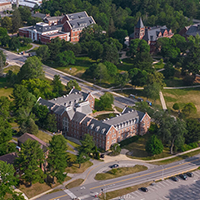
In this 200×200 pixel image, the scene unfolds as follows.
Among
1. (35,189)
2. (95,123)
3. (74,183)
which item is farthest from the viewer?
(95,123)

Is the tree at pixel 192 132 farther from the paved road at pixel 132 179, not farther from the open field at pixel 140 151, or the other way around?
the open field at pixel 140 151

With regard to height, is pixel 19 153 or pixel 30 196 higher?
pixel 19 153

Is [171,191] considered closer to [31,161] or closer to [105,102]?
[31,161]

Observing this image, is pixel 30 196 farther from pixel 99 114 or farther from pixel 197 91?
pixel 197 91

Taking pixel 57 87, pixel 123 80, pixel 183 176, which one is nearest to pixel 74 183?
pixel 183 176

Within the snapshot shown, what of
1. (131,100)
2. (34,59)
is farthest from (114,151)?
(34,59)

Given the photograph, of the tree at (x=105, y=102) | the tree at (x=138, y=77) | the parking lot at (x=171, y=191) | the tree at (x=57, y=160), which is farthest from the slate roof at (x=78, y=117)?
the tree at (x=138, y=77)

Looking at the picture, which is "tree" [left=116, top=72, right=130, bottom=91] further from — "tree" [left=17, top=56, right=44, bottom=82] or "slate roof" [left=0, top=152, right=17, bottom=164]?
"slate roof" [left=0, top=152, right=17, bottom=164]
